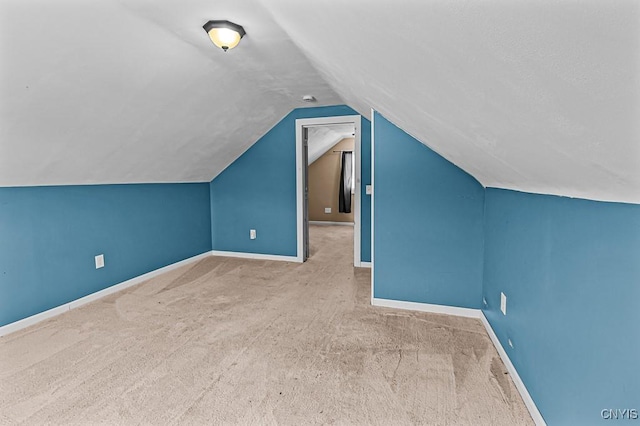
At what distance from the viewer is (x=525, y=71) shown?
632mm

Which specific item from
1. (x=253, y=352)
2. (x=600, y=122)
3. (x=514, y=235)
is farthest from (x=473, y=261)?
(x=600, y=122)

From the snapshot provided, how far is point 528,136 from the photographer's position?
917mm

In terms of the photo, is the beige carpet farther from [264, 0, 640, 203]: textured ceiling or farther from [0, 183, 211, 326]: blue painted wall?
[264, 0, 640, 203]: textured ceiling

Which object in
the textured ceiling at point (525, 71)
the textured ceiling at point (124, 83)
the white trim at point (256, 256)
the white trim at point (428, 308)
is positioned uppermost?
the textured ceiling at point (124, 83)

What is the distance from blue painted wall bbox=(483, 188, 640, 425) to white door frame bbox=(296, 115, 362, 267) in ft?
7.38

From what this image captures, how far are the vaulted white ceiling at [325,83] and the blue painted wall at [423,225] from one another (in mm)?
529

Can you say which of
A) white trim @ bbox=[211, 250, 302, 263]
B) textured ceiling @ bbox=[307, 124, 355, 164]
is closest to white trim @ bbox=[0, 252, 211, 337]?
white trim @ bbox=[211, 250, 302, 263]

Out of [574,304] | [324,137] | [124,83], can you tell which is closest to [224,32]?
[124,83]

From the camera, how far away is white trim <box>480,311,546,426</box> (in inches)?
56.9

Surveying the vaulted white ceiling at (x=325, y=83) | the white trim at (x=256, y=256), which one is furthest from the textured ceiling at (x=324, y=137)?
the white trim at (x=256, y=256)

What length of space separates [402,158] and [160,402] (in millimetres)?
2235

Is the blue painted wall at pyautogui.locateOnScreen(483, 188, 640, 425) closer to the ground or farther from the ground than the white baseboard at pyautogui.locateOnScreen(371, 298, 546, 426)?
farther from the ground

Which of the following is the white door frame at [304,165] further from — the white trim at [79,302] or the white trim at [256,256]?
the white trim at [79,302]

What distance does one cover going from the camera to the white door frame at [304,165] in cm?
403
